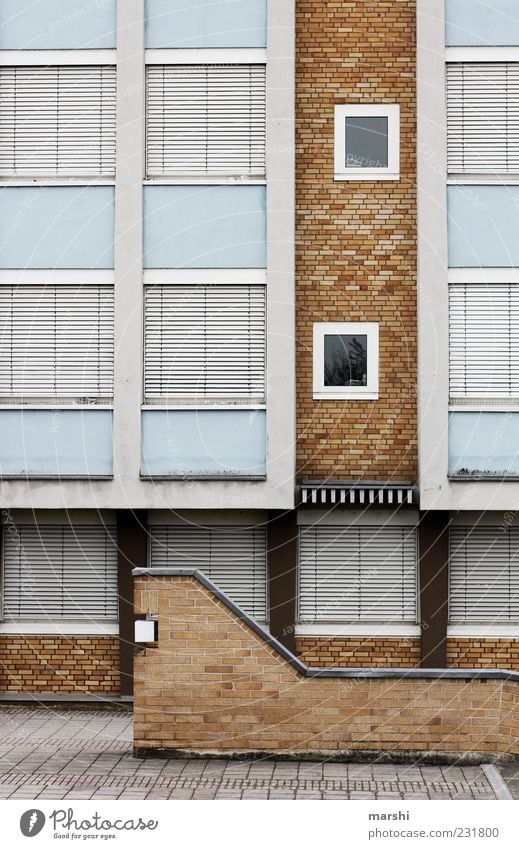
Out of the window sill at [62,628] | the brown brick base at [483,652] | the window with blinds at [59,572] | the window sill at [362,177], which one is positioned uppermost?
the window sill at [362,177]

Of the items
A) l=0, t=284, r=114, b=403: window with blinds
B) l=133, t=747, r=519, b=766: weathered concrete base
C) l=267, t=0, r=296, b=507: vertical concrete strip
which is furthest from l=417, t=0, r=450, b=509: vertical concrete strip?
l=133, t=747, r=519, b=766: weathered concrete base

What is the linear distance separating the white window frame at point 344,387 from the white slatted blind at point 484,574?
2.52 metres

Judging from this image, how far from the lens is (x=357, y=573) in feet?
61.8

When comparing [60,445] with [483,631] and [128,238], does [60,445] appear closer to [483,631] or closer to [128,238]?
[128,238]

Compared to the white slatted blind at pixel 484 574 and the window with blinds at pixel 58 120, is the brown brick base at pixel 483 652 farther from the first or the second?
the window with blinds at pixel 58 120

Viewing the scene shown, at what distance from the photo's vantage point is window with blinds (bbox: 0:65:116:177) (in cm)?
1864

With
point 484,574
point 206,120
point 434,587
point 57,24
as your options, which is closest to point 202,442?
point 434,587

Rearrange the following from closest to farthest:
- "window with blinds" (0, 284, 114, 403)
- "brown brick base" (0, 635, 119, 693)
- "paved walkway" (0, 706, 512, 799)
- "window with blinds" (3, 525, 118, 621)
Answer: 1. "paved walkway" (0, 706, 512, 799)
2. "window with blinds" (0, 284, 114, 403)
3. "brown brick base" (0, 635, 119, 693)
4. "window with blinds" (3, 525, 118, 621)

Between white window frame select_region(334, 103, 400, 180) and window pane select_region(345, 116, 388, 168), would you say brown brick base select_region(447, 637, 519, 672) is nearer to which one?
white window frame select_region(334, 103, 400, 180)

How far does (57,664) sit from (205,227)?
7.10m

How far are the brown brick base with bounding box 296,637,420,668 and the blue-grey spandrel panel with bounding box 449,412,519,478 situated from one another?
110 inches

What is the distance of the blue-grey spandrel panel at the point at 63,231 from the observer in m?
18.5

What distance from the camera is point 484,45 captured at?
60.2ft

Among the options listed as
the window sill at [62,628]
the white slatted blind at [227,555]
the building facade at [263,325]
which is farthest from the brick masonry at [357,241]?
the window sill at [62,628]
